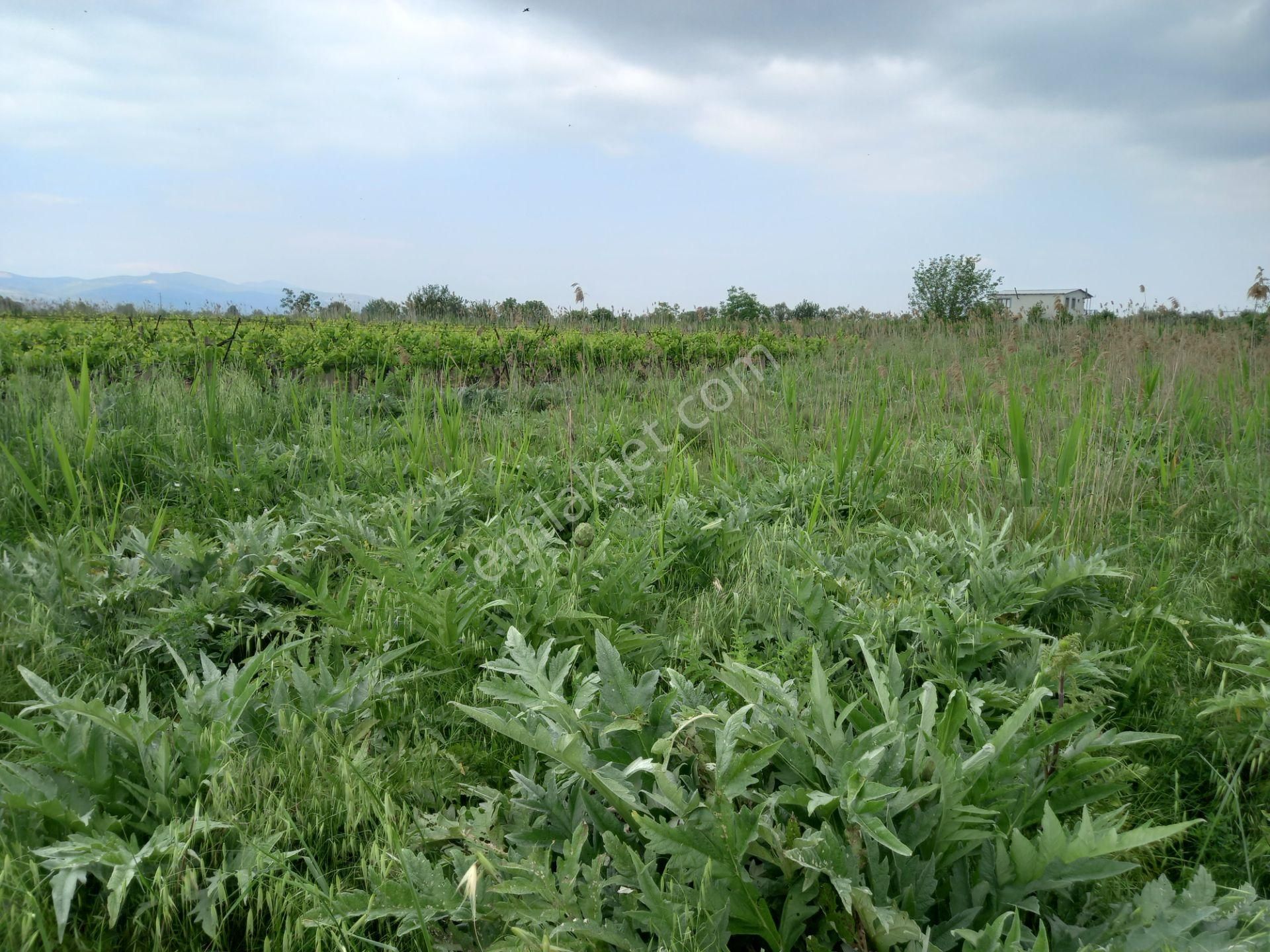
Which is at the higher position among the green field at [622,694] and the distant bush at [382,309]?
the distant bush at [382,309]

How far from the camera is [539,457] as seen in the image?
3865mm

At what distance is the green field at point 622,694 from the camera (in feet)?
4.24

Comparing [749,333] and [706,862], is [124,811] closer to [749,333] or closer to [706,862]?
[706,862]

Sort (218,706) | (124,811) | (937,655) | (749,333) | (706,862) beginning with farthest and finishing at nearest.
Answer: (749,333)
(937,655)
(218,706)
(124,811)
(706,862)

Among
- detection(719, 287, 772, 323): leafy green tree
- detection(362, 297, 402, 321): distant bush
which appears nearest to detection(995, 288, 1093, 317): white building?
detection(719, 287, 772, 323): leafy green tree

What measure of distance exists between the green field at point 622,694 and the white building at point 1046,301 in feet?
25.0

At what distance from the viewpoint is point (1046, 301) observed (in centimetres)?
2997

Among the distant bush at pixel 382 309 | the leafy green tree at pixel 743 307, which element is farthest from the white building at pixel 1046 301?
the distant bush at pixel 382 309

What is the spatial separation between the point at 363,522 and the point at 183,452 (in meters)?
1.69

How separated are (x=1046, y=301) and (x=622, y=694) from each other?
33.6 meters

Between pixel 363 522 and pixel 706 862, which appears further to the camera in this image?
pixel 363 522

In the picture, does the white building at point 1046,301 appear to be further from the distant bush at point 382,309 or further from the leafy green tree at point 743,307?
the distant bush at point 382,309

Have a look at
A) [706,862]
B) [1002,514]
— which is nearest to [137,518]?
[706,862]

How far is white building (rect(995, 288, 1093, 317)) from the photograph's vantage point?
11.0 m
